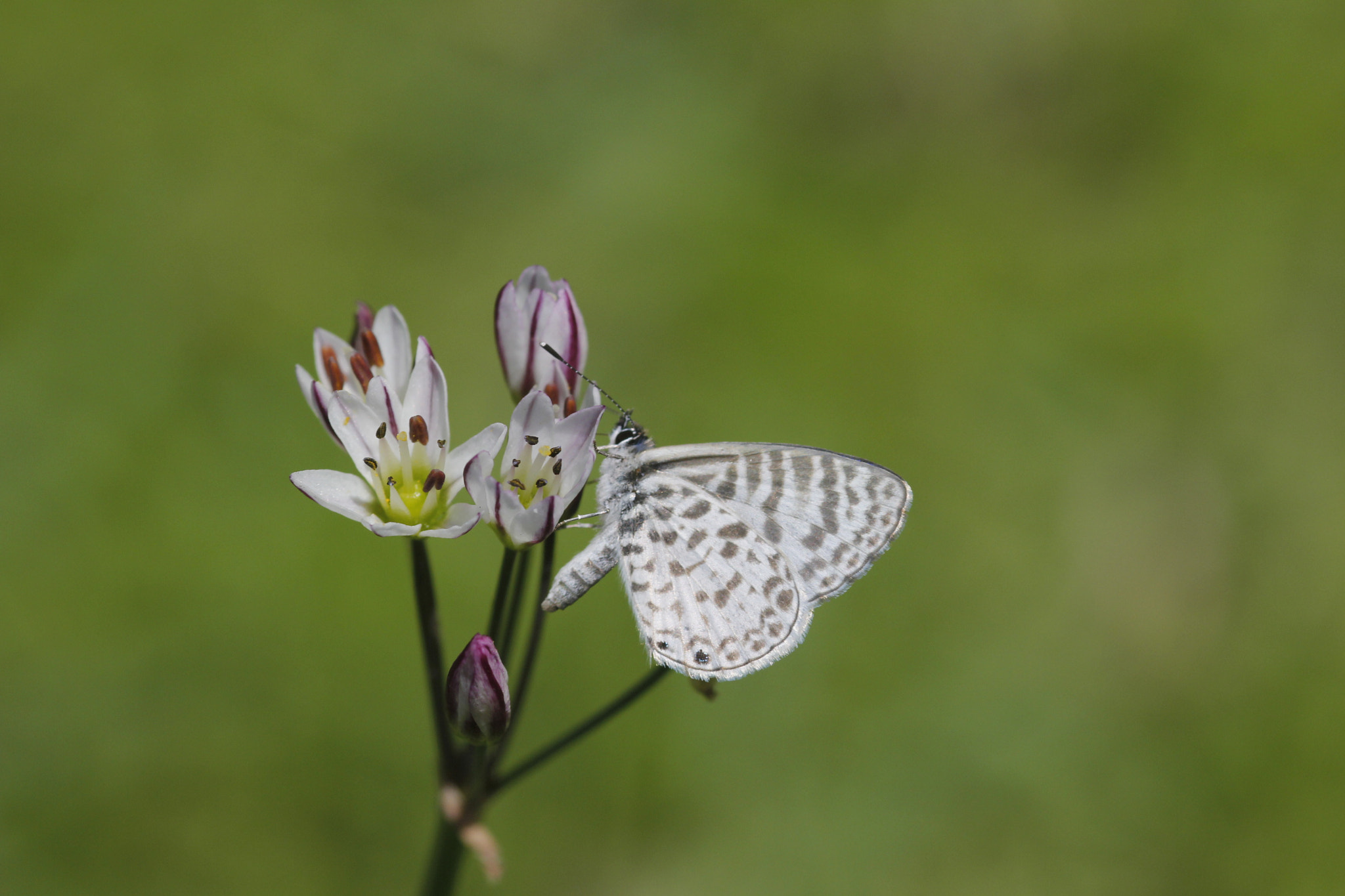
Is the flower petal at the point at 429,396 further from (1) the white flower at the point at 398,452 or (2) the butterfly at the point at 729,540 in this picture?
(2) the butterfly at the point at 729,540

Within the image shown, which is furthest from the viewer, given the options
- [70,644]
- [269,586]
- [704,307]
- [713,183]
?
[713,183]

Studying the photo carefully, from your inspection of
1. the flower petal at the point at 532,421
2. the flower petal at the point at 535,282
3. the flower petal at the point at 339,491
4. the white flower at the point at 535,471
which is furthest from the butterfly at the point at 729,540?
the flower petal at the point at 339,491

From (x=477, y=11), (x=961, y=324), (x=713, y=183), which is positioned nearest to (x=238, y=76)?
(x=477, y=11)

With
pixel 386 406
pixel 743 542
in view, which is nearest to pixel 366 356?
pixel 386 406

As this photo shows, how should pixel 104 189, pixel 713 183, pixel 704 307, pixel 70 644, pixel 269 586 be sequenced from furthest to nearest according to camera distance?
pixel 713 183 < pixel 704 307 < pixel 104 189 < pixel 269 586 < pixel 70 644

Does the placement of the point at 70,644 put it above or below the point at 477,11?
below

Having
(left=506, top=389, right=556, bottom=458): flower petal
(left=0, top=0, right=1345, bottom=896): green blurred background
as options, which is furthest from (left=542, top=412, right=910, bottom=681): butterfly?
(left=0, top=0, right=1345, bottom=896): green blurred background

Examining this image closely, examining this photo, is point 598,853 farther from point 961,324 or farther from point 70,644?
point 961,324
